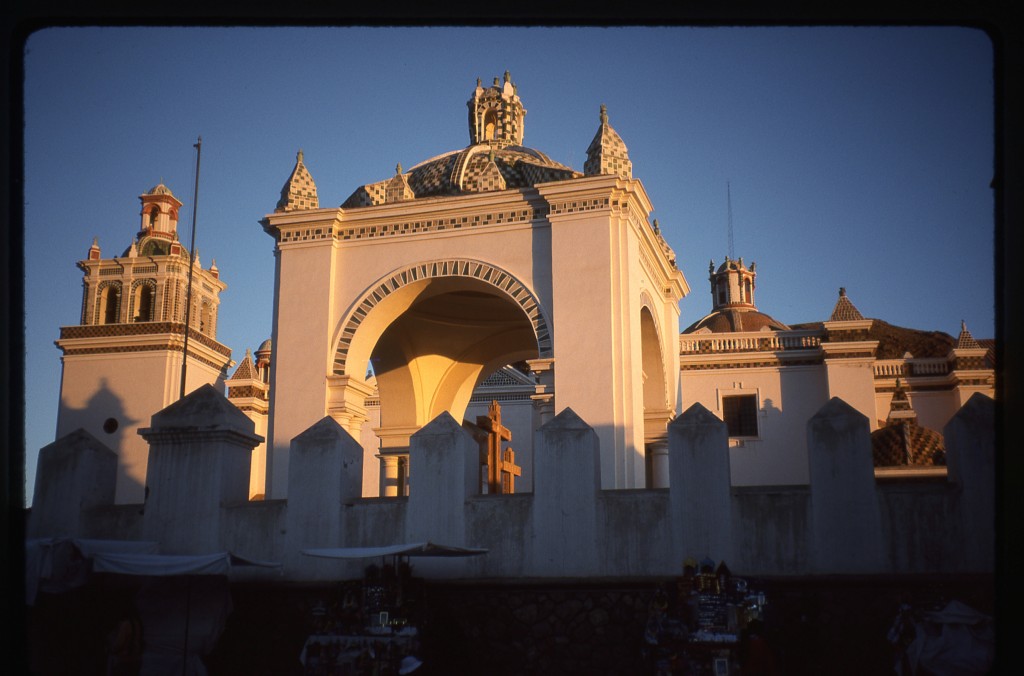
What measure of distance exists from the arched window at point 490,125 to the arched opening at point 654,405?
13.9ft

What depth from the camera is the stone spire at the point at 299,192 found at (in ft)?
43.3

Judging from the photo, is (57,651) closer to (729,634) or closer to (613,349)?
(729,634)

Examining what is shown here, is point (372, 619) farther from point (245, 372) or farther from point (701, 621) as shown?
point (245, 372)

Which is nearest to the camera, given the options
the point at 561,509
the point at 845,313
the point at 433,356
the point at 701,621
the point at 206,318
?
the point at 701,621

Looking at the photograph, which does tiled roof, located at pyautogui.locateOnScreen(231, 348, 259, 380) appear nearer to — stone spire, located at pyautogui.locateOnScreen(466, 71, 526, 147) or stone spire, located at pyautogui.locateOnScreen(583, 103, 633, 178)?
stone spire, located at pyautogui.locateOnScreen(466, 71, 526, 147)

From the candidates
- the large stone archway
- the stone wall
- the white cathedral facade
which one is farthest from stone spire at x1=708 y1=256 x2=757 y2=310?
the stone wall

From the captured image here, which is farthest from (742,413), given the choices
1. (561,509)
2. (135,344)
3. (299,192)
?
(561,509)

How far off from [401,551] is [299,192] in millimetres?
7422

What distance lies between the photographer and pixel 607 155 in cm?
1242

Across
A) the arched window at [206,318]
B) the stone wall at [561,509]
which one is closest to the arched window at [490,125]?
the stone wall at [561,509]

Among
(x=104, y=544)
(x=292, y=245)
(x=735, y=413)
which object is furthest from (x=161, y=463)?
(x=735, y=413)

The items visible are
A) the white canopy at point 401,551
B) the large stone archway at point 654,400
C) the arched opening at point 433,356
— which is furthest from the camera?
the arched opening at point 433,356

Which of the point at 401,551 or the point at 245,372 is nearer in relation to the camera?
the point at 401,551

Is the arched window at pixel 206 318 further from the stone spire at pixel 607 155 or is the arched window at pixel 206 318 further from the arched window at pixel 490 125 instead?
the stone spire at pixel 607 155
